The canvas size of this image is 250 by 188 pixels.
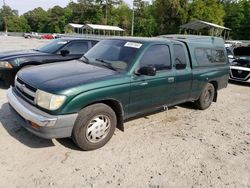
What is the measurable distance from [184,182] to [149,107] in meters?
1.76

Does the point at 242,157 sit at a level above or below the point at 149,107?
below

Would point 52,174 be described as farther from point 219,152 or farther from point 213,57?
point 213,57

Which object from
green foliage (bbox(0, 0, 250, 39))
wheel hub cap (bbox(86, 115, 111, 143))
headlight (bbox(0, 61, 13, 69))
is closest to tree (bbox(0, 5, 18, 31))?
green foliage (bbox(0, 0, 250, 39))

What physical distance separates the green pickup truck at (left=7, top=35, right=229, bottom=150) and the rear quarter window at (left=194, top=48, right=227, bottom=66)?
1.0 inches

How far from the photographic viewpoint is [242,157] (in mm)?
4195

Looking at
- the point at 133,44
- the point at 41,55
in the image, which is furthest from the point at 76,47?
the point at 133,44

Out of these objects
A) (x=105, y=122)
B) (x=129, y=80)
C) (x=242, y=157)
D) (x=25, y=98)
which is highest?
(x=129, y=80)

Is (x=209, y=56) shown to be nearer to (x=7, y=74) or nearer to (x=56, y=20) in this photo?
(x=7, y=74)

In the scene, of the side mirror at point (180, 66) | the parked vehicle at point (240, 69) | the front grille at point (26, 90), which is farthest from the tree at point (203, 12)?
Result: the front grille at point (26, 90)

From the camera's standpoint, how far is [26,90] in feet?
13.0

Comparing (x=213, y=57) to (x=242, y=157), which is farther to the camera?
(x=213, y=57)

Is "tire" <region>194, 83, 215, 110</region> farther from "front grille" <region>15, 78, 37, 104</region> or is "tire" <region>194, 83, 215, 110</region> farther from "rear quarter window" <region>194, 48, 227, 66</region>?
"front grille" <region>15, 78, 37, 104</region>

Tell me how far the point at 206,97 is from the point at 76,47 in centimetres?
430

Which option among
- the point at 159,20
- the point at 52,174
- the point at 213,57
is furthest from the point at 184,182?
the point at 159,20
